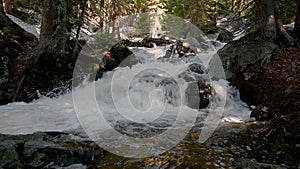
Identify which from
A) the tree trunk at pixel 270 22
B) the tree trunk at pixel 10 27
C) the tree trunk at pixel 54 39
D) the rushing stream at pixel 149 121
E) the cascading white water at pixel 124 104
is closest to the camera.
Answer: the rushing stream at pixel 149 121

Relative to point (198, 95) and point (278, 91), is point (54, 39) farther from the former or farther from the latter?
point (278, 91)

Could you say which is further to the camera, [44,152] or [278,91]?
[278,91]

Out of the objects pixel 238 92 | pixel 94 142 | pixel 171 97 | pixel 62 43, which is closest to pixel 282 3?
pixel 238 92

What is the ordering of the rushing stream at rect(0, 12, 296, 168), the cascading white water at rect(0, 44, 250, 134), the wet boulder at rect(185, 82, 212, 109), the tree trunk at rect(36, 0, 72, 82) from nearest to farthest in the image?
the rushing stream at rect(0, 12, 296, 168) → the cascading white water at rect(0, 44, 250, 134) → the wet boulder at rect(185, 82, 212, 109) → the tree trunk at rect(36, 0, 72, 82)

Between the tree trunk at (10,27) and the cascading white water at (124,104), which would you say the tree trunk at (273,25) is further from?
the tree trunk at (10,27)

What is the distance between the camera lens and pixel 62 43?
36.3ft

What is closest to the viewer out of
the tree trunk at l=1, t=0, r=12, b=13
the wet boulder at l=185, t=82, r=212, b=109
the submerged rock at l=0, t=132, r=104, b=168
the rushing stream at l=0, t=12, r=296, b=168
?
the submerged rock at l=0, t=132, r=104, b=168

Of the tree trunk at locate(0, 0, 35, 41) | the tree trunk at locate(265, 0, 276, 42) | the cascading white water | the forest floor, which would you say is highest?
the tree trunk at locate(265, 0, 276, 42)

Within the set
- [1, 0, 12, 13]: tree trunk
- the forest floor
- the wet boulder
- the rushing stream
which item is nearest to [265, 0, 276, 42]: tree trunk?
the forest floor

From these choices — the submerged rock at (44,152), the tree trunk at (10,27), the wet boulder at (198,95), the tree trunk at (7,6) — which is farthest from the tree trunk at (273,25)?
the tree trunk at (7,6)

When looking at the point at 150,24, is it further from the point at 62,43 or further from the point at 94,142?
the point at 94,142

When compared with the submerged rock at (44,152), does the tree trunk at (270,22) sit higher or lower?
higher

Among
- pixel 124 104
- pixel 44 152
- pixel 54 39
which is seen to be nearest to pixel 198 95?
pixel 124 104

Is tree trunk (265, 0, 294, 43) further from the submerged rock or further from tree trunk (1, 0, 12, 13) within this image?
tree trunk (1, 0, 12, 13)
